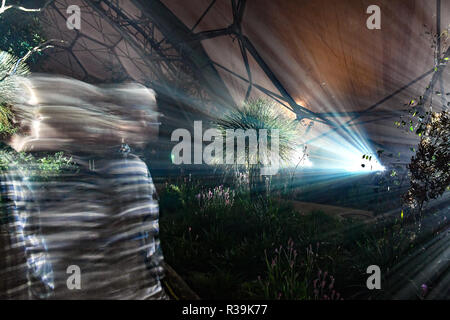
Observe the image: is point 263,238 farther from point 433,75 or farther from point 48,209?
point 433,75

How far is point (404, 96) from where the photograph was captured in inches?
169

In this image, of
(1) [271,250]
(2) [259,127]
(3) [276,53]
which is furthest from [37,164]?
(3) [276,53]

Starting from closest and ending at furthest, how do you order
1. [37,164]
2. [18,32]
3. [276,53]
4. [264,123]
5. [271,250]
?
[37,164] → [271,250] → [264,123] → [18,32] → [276,53]

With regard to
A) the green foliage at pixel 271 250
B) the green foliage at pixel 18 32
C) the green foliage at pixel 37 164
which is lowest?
the green foliage at pixel 271 250

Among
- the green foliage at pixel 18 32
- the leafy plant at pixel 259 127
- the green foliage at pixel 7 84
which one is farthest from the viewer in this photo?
the green foliage at pixel 18 32

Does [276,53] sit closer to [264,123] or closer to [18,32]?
[264,123]

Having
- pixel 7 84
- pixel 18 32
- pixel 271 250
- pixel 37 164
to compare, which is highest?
pixel 18 32

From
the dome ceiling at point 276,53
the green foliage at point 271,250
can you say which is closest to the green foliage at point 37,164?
the green foliage at point 271,250

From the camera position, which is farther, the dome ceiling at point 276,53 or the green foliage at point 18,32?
the green foliage at point 18,32

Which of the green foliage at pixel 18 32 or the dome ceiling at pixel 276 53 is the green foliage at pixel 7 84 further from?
the dome ceiling at pixel 276 53

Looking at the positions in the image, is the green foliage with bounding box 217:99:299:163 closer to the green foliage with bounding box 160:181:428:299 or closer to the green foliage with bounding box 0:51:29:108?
the green foliage with bounding box 160:181:428:299
